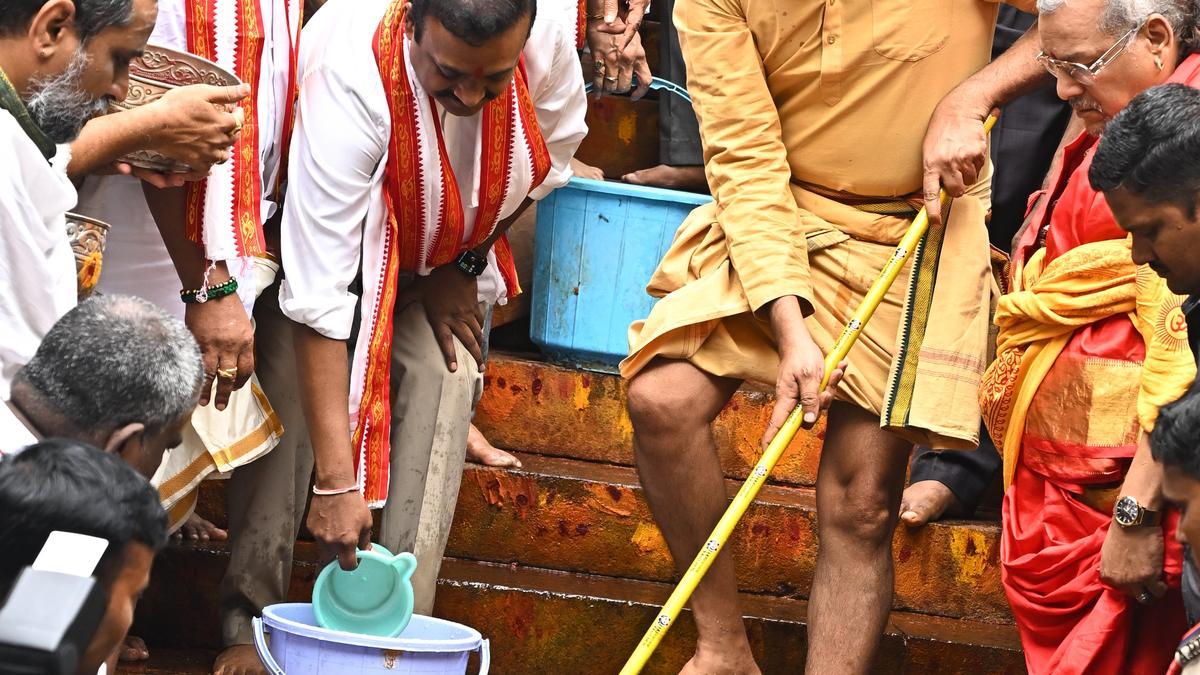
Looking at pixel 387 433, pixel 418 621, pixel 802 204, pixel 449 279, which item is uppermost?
pixel 802 204

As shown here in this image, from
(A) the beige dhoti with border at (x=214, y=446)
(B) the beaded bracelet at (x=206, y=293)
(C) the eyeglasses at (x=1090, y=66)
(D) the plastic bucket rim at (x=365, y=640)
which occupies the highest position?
(C) the eyeglasses at (x=1090, y=66)

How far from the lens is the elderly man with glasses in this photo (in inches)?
131

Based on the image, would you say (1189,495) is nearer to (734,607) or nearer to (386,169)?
(734,607)

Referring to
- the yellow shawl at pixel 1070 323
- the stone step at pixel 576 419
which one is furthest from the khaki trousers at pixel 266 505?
the yellow shawl at pixel 1070 323

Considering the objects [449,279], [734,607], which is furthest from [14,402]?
[734,607]

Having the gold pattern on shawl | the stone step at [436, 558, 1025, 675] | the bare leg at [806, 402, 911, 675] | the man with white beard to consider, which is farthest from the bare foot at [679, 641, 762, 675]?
the man with white beard

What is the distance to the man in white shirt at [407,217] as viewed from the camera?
146 inches

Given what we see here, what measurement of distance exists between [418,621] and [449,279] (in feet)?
2.98

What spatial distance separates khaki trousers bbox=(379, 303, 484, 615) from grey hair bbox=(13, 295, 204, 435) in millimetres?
1448

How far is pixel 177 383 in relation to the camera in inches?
104

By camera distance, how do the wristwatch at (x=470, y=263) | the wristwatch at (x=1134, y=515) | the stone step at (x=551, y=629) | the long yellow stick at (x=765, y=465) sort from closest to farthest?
the wristwatch at (x=1134, y=515)
the long yellow stick at (x=765, y=465)
the wristwatch at (x=470, y=263)
the stone step at (x=551, y=629)

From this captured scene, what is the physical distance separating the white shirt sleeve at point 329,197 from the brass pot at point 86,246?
1.83 feet

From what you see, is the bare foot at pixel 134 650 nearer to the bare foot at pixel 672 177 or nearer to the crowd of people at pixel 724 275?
the crowd of people at pixel 724 275

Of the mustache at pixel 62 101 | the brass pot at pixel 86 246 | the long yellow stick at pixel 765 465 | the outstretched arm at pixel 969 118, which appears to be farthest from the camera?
the outstretched arm at pixel 969 118
